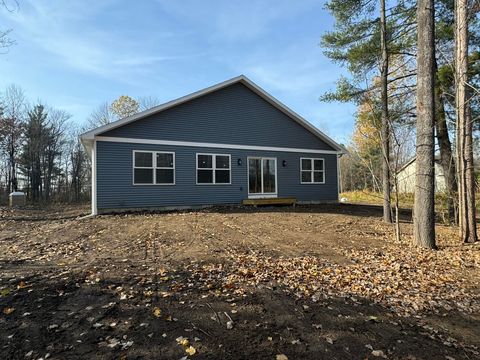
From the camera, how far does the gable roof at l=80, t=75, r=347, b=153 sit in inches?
457

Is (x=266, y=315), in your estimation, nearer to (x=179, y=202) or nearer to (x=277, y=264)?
(x=277, y=264)

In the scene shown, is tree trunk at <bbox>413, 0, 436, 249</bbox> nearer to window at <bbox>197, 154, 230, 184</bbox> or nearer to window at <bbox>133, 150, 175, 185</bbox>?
window at <bbox>197, 154, 230, 184</bbox>

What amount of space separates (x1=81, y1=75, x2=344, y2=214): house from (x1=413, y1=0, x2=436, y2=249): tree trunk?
8.53m

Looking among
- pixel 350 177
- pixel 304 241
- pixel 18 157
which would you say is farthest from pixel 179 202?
pixel 350 177

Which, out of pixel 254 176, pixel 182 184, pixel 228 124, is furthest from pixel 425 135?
pixel 182 184

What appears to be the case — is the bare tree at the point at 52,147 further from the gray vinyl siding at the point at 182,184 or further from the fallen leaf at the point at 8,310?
the fallen leaf at the point at 8,310

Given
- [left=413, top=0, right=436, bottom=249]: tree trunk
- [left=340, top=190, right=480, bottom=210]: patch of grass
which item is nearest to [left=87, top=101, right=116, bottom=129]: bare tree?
[left=340, top=190, right=480, bottom=210]: patch of grass

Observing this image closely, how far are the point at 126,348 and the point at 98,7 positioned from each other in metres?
10.5

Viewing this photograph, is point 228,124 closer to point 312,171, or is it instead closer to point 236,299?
point 312,171

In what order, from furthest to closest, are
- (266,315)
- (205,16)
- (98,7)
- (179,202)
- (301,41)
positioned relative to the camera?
(301,41) → (179,202) → (205,16) → (98,7) → (266,315)

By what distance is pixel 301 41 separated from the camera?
14672 mm

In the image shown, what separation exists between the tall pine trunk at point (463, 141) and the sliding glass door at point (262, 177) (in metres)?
8.72

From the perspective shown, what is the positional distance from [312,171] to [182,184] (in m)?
7.24

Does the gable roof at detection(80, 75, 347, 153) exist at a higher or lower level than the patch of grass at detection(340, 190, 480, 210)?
higher
